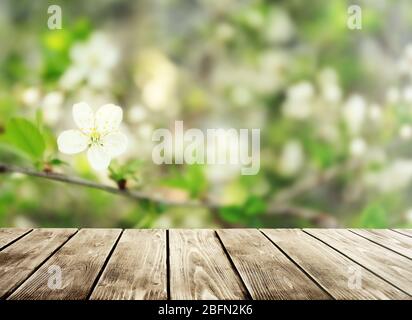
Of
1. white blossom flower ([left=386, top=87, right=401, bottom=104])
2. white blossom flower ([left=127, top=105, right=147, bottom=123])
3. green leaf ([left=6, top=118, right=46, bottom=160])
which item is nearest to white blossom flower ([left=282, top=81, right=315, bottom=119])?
white blossom flower ([left=386, top=87, right=401, bottom=104])

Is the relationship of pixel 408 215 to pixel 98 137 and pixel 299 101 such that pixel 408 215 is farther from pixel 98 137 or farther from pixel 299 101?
pixel 98 137

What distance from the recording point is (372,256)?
1.04m

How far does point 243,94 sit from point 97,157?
0.77 metres

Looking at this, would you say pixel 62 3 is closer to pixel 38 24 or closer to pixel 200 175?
pixel 38 24

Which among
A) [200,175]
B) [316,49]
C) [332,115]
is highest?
[316,49]

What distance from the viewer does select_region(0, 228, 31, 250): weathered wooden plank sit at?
1.13 meters

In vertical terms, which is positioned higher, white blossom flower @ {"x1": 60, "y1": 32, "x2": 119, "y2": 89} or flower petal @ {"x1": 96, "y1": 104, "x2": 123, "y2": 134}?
white blossom flower @ {"x1": 60, "y1": 32, "x2": 119, "y2": 89}

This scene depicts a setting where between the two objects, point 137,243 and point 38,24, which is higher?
point 38,24

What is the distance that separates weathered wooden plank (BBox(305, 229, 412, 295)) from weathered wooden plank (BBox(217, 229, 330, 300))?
0.40 feet

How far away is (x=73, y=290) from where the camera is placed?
78cm

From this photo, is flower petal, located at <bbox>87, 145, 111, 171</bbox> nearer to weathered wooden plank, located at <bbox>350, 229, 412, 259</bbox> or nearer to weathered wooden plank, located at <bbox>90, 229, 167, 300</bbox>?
weathered wooden plank, located at <bbox>90, 229, 167, 300</bbox>
